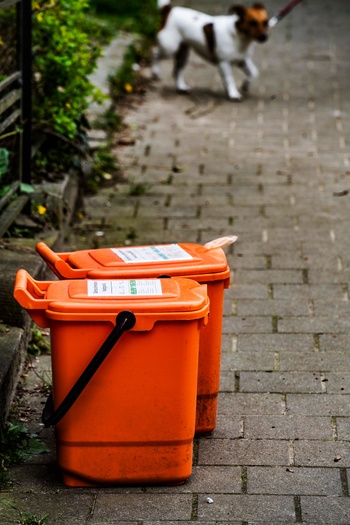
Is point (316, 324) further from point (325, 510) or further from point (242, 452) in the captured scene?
point (325, 510)

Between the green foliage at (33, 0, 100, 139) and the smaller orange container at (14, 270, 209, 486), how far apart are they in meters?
2.94

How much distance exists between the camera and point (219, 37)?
9148 millimetres

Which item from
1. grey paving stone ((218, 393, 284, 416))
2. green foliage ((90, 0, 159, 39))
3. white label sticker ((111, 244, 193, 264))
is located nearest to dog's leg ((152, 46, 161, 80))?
green foliage ((90, 0, 159, 39))

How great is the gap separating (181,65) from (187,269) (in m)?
6.11

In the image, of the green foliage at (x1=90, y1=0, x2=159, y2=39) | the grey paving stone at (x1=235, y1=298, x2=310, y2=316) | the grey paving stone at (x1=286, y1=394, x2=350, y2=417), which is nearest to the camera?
the grey paving stone at (x1=286, y1=394, x2=350, y2=417)

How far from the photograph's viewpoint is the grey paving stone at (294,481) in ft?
11.6

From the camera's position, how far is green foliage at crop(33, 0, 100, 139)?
246 inches

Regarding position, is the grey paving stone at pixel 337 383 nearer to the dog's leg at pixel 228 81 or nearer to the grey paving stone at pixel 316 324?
the grey paving stone at pixel 316 324

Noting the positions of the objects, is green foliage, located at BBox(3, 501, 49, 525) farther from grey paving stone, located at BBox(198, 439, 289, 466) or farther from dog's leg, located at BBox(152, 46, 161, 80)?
dog's leg, located at BBox(152, 46, 161, 80)

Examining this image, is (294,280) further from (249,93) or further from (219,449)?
(249,93)

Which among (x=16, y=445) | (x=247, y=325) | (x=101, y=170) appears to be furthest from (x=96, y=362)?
(x=101, y=170)

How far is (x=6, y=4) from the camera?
4930 mm

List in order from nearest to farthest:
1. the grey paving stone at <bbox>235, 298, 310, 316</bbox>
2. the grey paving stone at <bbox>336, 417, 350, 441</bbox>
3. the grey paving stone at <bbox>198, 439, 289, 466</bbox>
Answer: the grey paving stone at <bbox>198, 439, 289, 466</bbox> → the grey paving stone at <bbox>336, 417, 350, 441</bbox> → the grey paving stone at <bbox>235, 298, 310, 316</bbox>

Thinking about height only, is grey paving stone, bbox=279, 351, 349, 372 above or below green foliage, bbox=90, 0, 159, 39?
above
